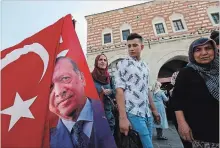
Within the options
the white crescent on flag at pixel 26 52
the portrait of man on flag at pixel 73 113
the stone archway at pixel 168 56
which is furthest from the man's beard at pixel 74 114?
the stone archway at pixel 168 56

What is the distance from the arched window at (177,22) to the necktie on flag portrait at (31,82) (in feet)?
33.4

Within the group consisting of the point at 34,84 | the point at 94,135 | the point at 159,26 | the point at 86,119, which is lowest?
the point at 94,135

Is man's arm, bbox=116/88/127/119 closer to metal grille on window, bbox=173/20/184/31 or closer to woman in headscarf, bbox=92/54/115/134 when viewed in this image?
woman in headscarf, bbox=92/54/115/134

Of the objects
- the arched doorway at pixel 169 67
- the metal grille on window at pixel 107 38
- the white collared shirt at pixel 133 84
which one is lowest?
the white collared shirt at pixel 133 84

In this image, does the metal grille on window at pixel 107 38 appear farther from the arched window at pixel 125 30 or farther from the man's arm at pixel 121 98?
the man's arm at pixel 121 98

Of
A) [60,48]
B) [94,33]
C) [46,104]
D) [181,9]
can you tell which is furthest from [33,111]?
[181,9]

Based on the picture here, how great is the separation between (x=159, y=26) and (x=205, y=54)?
10.1 m

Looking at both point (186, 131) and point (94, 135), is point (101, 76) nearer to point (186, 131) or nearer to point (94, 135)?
point (94, 135)

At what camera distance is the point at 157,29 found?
1087 centimetres

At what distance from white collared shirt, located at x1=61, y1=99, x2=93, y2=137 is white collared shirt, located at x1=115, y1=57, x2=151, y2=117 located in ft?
1.12

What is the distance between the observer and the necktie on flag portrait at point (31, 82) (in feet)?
4.39

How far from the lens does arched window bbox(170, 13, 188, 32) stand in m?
10.6

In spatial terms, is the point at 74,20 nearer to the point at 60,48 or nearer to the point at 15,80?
the point at 60,48

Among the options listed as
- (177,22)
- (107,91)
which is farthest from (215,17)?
(107,91)
